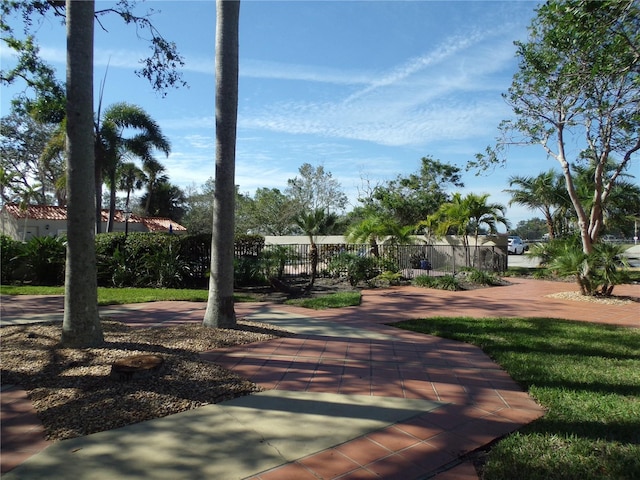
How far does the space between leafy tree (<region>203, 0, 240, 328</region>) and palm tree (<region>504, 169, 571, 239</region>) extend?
1977cm

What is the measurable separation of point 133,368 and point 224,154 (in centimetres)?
344

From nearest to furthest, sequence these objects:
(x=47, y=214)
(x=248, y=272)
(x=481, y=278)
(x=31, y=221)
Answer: (x=248, y=272) < (x=481, y=278) < (x=31, y=221) < (x=47, y=214)

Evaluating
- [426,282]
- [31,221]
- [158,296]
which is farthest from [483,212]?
[31,221]

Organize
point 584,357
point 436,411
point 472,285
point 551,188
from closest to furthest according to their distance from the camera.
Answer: point 436,411 < point 584,357 < point 472,285 < point 551,188

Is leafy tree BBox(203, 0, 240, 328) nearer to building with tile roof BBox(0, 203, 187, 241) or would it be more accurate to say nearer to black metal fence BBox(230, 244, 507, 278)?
black metal fence BBox(230, 244, 507, 278)

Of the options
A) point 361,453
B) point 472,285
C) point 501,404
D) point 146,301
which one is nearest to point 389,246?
point 472,285

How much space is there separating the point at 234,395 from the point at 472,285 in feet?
38.6

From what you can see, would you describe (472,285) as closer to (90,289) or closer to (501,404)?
(501,404)

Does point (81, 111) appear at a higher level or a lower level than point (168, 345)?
higher

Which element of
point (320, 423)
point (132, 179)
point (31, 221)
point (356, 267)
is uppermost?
point (132, 179)

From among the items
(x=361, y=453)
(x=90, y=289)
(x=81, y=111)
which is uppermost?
(x=81, y=111)

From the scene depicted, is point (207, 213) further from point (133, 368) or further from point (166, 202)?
point (133, 368)

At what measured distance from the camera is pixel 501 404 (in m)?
3.87

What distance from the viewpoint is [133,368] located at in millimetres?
4055
